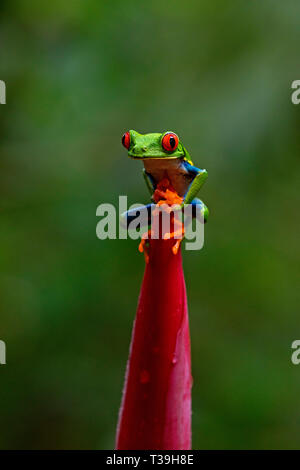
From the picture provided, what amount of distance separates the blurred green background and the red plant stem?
2.78 feet

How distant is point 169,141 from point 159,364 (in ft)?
0.74

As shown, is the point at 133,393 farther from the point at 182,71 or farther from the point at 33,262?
the point at 182,71

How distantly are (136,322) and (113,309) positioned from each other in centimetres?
107

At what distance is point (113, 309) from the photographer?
1.75 meters

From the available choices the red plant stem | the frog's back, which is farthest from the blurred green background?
the red plant stem

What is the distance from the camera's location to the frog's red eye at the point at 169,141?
2.31ft

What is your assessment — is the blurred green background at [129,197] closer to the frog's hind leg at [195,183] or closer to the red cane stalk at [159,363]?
the frog's hind leg at [195,183]

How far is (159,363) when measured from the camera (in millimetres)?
686

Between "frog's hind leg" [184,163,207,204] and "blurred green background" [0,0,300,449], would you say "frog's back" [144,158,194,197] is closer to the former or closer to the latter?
"frog's hind leg" [184,163,207,204]

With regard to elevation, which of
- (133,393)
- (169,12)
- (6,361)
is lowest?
(133,393)

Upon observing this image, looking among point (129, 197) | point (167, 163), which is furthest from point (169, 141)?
point (129, 197)

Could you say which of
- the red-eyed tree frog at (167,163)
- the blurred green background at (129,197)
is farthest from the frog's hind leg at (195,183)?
the blurred green background at (129,197)

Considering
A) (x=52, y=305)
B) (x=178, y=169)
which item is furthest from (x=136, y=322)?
(x=52, y=305)

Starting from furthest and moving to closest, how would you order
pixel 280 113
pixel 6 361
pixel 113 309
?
pixel 113 309, pixel 6 361, pixel 280 113
